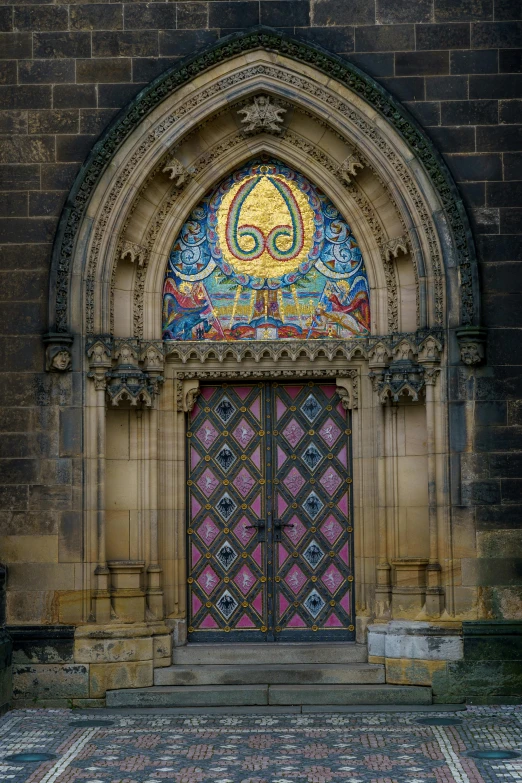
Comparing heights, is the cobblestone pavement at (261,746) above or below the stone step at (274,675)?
below

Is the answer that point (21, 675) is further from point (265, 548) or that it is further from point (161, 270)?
point (161, 270)

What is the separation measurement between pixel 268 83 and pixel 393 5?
1.52 meters

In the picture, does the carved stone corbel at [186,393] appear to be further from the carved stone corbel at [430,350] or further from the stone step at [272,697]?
the stone step at [272,697]

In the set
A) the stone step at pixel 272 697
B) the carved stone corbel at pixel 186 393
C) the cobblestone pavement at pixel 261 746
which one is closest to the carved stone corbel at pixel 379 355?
the carved stone corbel at pixel 186 393

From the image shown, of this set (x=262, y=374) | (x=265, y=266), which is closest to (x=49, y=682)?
(x=262, y=374)

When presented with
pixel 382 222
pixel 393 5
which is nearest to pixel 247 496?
pixel 382 222

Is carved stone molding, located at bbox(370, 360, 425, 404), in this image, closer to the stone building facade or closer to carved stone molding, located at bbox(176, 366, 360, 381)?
the stone building facade

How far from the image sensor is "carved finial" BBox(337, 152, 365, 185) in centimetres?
1470

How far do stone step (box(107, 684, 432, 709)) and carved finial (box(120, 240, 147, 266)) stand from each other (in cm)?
442

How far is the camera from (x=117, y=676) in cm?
1410

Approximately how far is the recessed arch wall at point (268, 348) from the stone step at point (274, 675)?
70cm

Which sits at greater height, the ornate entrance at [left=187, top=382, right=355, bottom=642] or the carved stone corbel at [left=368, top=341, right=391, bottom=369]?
the carved stone corbel at [left=368, top=341, right=391, bottom=369]

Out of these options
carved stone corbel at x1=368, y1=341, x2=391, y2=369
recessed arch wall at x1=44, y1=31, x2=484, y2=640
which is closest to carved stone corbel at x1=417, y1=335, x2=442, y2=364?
recessed arch wall at x1=44, y1=31, x2=484, y2=640

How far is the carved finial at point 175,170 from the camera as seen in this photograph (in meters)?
14.7
